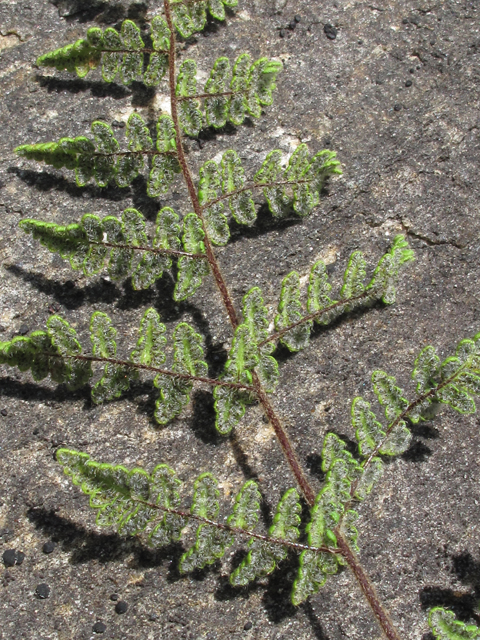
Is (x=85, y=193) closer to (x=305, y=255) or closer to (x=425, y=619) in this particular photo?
(x=305, y=255)

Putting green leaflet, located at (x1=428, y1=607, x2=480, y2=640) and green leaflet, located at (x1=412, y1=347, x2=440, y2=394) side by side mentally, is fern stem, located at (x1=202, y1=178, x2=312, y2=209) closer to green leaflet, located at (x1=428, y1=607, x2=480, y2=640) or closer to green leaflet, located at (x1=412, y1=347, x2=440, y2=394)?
green leaflet, located at (x1=412, y1=347, x2=440, y2=394)

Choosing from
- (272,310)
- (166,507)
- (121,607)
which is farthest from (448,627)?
(272,310)

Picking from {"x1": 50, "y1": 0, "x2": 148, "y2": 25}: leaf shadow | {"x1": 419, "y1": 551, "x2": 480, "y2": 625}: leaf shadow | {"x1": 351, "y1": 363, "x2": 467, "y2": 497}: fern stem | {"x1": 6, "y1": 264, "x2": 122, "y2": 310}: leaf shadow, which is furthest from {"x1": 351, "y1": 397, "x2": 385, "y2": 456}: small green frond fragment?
{"x1": 50, "y1": 0, "x2": 148, "y2": 25}: leaf shadow

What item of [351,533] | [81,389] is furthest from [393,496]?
[81,389]

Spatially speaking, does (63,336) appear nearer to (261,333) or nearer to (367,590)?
(261,333)

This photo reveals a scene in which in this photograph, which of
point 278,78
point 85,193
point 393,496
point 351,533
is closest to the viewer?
point 351,533

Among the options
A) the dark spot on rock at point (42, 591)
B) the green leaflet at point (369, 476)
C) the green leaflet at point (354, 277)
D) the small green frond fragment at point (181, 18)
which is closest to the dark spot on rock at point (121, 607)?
the dark spot on rock at point (42, 591)
